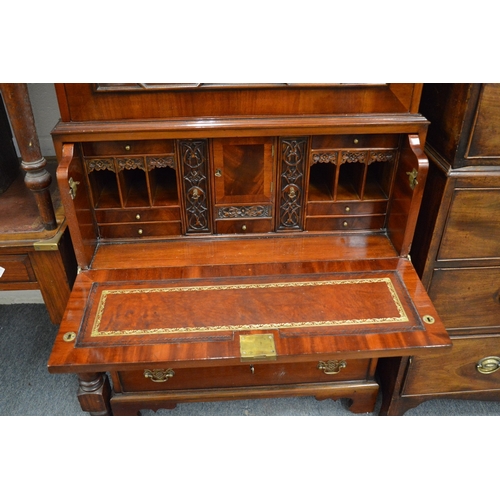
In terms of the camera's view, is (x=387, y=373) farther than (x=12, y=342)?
No

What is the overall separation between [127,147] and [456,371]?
1.18 meters

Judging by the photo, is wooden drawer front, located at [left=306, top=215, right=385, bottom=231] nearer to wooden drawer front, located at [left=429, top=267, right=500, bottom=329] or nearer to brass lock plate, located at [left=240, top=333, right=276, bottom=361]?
wooden drawer front, located at [left=429, top=267, right=500, bottom=329]

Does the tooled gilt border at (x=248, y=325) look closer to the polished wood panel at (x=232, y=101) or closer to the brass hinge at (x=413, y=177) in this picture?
the brass hinge at (x=413, y=177)

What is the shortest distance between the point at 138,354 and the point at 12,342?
3.53 ft

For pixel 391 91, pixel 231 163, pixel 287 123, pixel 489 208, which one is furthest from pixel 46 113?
pixel 489 208

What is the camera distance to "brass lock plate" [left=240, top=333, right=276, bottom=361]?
958 mm

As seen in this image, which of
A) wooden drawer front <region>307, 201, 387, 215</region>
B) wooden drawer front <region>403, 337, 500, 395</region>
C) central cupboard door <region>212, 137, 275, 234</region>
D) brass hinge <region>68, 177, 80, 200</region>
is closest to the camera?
brass hinge <region>68, 177, 80, 200</region>

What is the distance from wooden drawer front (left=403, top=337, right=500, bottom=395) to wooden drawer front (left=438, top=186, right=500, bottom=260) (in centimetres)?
31

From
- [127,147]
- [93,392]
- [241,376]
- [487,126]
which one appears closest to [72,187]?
[127,147]

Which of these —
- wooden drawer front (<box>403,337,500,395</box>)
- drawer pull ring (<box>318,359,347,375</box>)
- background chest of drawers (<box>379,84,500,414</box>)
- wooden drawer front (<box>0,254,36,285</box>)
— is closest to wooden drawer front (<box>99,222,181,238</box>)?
wooden drawer front (<box>0,254,36,285</box>)

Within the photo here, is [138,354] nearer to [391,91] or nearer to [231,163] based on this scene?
[231,163]

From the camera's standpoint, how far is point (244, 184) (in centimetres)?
123

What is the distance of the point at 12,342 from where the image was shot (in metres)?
1.78

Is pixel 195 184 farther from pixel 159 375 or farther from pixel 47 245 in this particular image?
pixel 159 375
